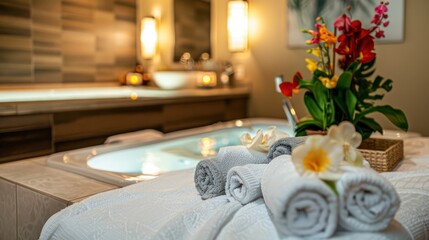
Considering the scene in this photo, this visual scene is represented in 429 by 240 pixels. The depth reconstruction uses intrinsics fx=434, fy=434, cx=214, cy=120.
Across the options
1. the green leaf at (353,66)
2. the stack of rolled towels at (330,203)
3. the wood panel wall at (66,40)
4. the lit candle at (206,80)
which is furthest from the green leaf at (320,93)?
the wood panel wall at (66,40)

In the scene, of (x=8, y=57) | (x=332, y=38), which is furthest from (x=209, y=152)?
(x=8, y=57)

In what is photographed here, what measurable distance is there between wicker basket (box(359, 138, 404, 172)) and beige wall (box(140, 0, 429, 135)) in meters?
1.39

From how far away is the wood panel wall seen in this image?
3.28 metres

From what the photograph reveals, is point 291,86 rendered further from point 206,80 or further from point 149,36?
point 149,36

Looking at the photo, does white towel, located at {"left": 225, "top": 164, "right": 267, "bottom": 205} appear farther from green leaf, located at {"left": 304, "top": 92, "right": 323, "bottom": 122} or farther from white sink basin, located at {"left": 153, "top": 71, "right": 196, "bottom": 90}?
white sink basin, located at {"left": 153, "top": 71, "right": 196, "bottom": 90}

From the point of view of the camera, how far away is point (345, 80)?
1625 millimetres

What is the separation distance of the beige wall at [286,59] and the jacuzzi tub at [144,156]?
0.83 meters

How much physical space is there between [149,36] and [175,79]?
616mm

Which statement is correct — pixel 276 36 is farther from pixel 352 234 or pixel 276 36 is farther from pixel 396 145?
pixel 352 234

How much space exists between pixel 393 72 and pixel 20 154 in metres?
2.47

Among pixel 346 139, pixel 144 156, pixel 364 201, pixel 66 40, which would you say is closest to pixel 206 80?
pixel 66 40

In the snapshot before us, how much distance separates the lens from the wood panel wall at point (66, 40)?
328cm

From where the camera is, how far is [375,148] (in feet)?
5.60

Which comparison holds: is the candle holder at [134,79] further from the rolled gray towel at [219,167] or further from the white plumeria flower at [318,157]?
the white plumeria flower at [318,157]
